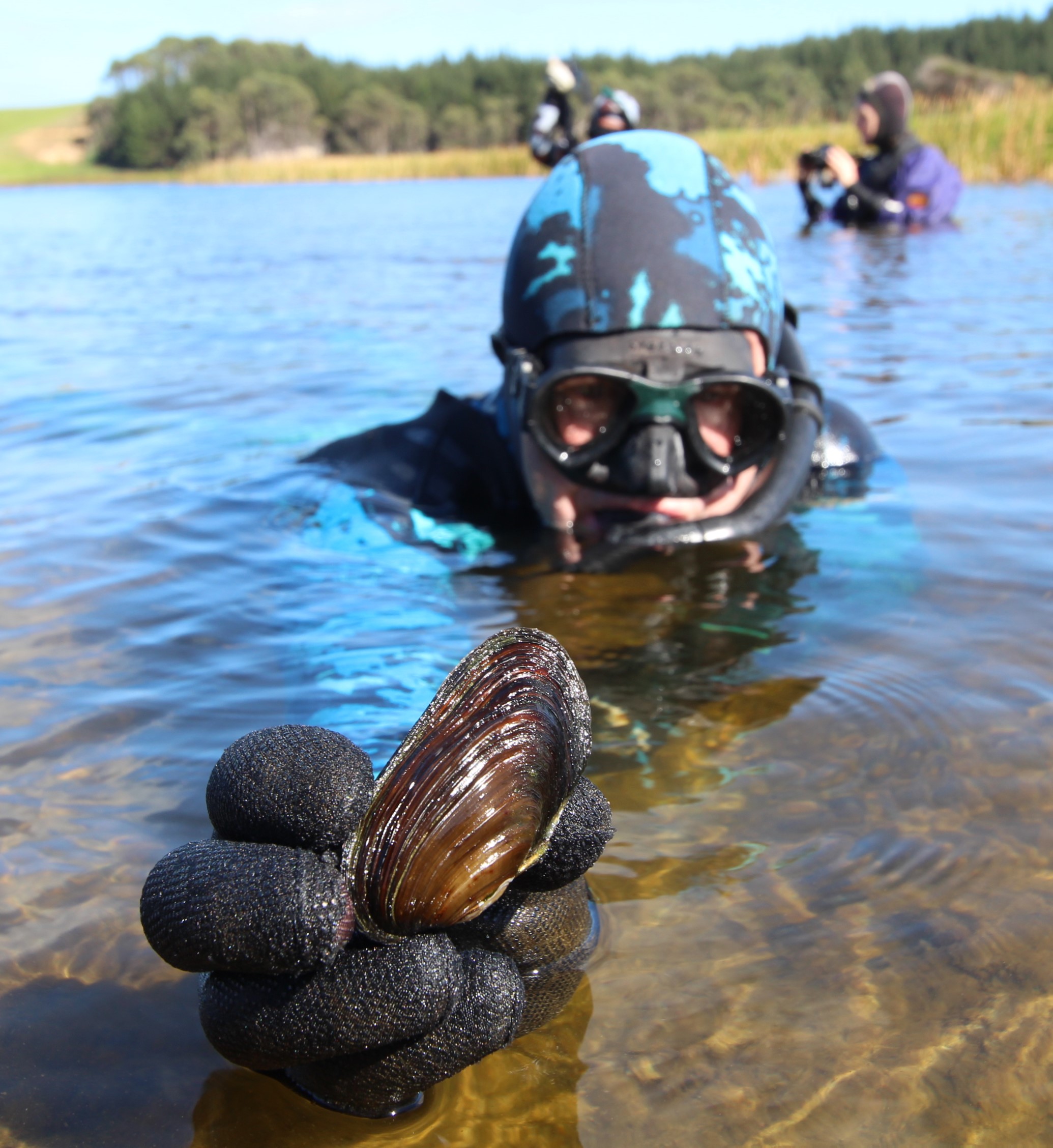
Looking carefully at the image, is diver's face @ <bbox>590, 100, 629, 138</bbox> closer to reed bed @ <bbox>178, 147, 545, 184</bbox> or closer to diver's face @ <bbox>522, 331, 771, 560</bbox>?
diver's face @ <bbox>522, 331, 771, 560</bbox>

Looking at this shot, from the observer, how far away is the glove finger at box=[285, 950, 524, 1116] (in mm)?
1143

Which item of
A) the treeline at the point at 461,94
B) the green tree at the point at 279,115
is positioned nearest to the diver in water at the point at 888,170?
Answer: the treeline at the point at 461,94

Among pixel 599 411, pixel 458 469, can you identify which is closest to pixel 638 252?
pixel 599 411

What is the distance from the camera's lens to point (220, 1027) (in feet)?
3.76

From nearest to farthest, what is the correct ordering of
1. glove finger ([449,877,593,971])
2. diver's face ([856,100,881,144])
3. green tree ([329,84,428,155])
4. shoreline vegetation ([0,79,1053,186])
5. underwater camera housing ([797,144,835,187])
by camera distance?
glove finger ([449,877,593,971])
diver's face ([856,100,881,144])
underwater camera housing ([797,144,835,187])
shoreline vegetation ([0,79,1053,186])
green tree ([329,84,428,155])

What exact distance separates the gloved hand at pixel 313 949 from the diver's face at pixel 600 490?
75.4 inches

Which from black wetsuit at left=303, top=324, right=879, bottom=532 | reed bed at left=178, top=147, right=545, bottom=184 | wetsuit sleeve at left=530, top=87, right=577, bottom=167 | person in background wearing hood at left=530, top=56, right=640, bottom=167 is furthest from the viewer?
reed bed at left=178, top=147, right=545, bottom=184

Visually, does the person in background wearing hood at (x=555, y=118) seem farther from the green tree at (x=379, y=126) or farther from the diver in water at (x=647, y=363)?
the green tree at (x=379, y=126)

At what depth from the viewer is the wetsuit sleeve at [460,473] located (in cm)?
349

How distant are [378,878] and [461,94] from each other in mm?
88838

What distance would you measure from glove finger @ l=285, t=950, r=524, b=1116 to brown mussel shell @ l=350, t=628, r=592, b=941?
0.44ft

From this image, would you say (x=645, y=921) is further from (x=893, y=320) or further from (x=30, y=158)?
(x=30, y=158)

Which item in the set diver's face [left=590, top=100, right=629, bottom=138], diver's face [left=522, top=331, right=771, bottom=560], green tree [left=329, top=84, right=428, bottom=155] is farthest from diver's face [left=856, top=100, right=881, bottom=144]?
green tree [left=329, top=84, right=428, bottom=155]

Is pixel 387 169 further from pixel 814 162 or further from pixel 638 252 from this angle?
pixel 638 252
